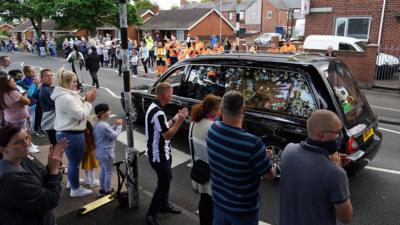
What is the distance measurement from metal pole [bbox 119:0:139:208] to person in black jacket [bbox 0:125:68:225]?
1.58 metres

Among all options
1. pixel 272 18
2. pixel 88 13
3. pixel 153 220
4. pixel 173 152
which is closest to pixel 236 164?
pixel 153 220

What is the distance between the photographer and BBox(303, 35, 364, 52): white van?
52.0 feet

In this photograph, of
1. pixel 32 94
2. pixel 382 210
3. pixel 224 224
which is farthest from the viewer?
pixel 32 94

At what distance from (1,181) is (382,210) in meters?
4.40

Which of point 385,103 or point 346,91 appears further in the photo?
point 385,103

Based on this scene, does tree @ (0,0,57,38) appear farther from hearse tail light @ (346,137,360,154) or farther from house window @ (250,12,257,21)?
house window @ (250,12,257,21)

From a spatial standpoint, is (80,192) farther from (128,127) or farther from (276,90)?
(276,90)

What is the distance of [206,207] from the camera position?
11.4ft

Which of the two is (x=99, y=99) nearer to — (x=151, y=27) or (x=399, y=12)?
(x=399, y=12)

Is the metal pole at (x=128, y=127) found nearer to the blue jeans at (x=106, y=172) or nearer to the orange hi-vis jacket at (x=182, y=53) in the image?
the blue jeans at (x=106, y=172)

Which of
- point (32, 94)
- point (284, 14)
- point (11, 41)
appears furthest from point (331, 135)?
point (284, 14)

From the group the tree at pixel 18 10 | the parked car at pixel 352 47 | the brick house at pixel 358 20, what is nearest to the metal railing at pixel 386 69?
the parked car at pixel 352 47

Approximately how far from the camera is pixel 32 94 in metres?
6.88

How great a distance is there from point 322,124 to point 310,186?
0.41 metres
